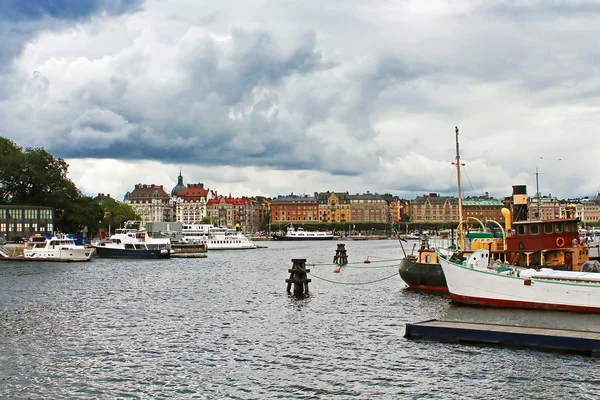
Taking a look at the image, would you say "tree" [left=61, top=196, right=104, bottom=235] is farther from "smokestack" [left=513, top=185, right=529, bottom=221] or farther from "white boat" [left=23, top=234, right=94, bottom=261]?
"smokestack" [left=513, top=185, right=529, bottom=221]

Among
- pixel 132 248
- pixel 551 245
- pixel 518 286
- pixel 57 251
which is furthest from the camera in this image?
pixel 132 248

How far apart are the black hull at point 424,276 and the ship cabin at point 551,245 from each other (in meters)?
6.10

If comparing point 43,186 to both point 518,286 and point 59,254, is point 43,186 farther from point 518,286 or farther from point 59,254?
point 518,286

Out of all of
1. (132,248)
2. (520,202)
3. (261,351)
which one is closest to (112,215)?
(132,248)

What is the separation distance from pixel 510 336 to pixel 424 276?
901 inches

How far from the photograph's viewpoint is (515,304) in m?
38.6

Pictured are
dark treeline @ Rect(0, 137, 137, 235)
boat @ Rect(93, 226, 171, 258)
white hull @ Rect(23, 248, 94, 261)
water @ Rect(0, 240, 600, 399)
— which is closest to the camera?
water @ Rect(0, 240, 600, 399)

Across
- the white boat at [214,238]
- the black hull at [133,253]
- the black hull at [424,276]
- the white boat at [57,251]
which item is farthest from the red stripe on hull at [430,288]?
the white boat at [214,238]

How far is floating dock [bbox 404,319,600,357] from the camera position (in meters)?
27.0

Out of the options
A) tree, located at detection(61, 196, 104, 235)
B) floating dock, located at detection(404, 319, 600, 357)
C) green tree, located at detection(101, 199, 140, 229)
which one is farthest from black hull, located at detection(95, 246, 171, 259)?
green tree, located at detection(101, 199, 140, 229)

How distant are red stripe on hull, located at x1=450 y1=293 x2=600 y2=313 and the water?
0.49 meters

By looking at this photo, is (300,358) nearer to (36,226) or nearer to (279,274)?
(279,274)

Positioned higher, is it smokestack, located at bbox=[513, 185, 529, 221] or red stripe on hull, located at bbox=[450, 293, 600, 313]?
smokestack, located at bbox=[513, 185, 529, 221]

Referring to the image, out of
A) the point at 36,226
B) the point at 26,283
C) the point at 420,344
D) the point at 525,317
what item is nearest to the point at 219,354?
the point at 420,344
